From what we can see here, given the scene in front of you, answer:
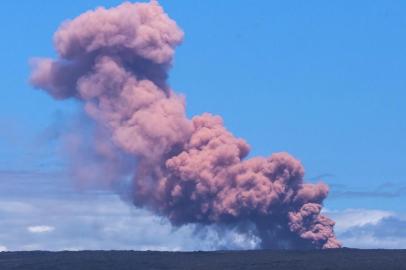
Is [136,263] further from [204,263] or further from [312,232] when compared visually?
[312,232]

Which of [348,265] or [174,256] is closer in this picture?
[348,265]

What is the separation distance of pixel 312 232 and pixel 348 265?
390 inches

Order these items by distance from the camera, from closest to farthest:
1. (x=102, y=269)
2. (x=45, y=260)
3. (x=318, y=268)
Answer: (x=318, y=268) < (x=102, y=269) < (x=45, y=260)

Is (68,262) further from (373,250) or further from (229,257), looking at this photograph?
(373,250)

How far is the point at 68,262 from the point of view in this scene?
191625mm

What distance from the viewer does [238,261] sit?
184375 millimetres

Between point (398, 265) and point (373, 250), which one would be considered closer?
point (398, 265)

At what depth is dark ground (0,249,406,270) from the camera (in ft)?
574

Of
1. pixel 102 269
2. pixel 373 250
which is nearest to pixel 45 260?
pixel 102 269

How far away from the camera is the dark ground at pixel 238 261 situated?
17500 centimetres

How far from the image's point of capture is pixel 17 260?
648ft

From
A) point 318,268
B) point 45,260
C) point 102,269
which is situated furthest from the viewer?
point 45,260

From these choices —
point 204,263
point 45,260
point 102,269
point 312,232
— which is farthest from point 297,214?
point 45,260

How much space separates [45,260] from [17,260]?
4768mm
